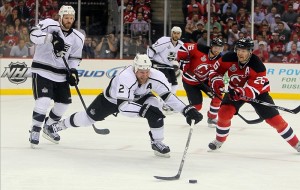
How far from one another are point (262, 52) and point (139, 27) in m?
1.88

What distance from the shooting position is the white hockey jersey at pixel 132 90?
17.7 feet

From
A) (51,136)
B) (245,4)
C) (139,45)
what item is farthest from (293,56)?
(51,136)

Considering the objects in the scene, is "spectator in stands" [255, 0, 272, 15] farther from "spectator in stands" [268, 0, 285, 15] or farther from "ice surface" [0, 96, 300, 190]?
"ice surface" [0, 96, 300, 190]

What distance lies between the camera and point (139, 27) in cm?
1177

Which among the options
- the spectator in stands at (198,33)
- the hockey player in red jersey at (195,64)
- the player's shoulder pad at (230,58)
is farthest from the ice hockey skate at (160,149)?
the spectator in stands at (198,33)

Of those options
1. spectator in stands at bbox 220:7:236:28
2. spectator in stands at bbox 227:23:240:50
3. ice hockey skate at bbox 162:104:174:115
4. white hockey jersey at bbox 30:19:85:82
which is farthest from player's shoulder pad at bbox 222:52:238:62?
spectator in stands at bbox 220:7:236:28

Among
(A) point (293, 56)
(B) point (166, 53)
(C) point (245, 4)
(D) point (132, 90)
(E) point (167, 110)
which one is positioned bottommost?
(E) point (167, 110)

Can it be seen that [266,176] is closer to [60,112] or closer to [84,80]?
[60,112]

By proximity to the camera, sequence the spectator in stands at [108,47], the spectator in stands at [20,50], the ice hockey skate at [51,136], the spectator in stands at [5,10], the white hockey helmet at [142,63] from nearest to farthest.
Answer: the white hockey helmet at [142,63]
the ice hockey skate at [51,136]
the spectator in stands at [20,50]
the spectator in stands at [108,47]
the spectator in stands at [5,10]

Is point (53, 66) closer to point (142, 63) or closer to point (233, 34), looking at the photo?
point (142, 63)

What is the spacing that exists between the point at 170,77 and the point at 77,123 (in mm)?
3170

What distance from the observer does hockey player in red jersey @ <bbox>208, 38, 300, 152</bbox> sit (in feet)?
19.3

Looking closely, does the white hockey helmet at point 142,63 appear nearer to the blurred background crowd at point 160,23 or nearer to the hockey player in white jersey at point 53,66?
the hockey player in white jersey at point 53,66

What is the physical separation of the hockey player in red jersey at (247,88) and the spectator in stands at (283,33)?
548 cm
